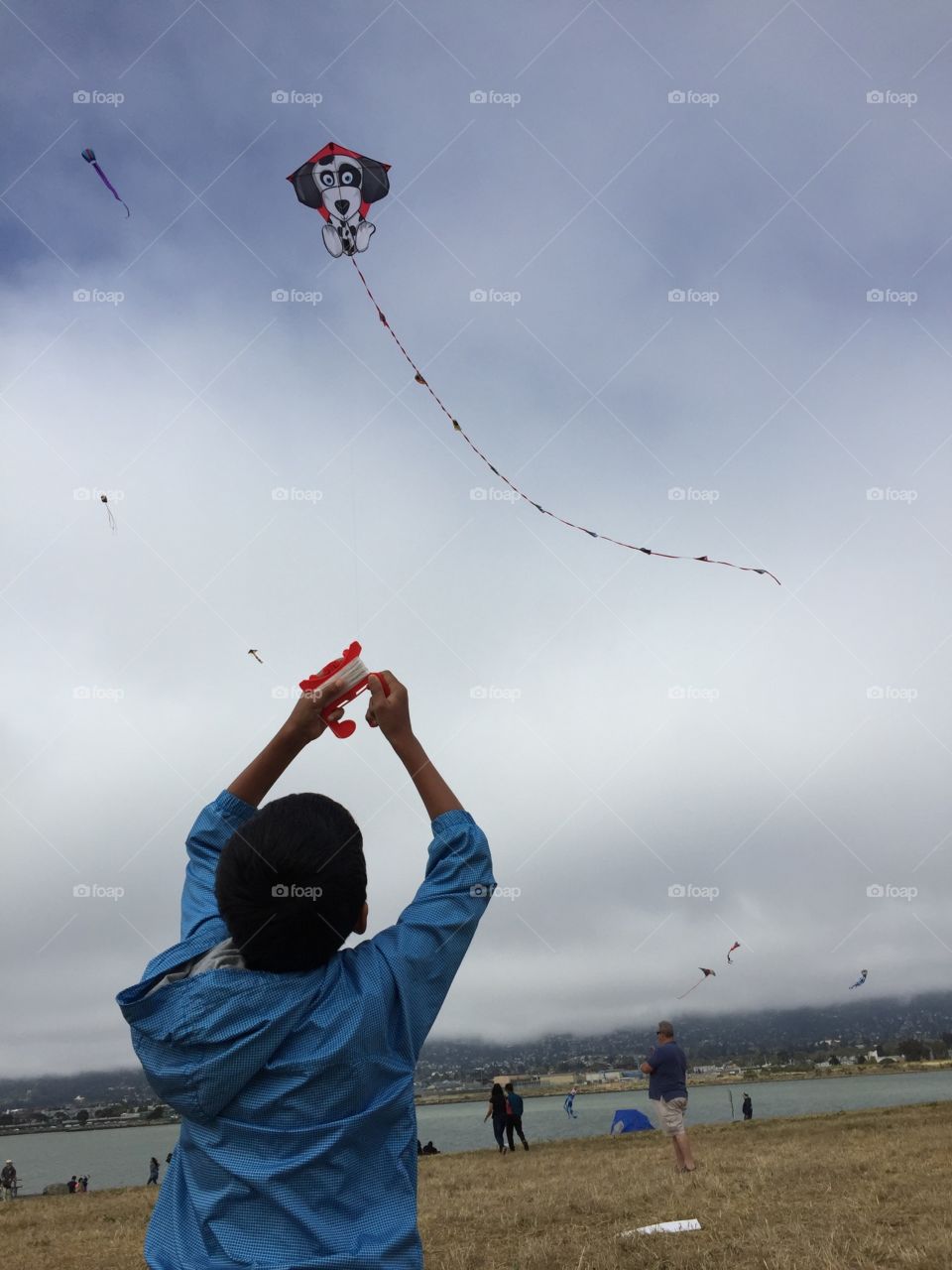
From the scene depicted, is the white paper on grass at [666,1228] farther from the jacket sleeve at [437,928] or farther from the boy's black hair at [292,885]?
the boy's black hair at [292,885]

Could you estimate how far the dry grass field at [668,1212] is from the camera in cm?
584

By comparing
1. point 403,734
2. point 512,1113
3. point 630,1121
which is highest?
point 403,734

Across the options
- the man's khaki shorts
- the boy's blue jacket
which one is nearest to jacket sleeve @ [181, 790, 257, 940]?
the boy's blue jacket

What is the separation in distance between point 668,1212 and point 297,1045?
688 centimetres

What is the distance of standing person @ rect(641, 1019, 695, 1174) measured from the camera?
33.8 feet

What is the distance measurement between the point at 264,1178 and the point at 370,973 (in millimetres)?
349

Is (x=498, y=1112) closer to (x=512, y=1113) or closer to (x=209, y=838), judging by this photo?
(x=512, y=1113)

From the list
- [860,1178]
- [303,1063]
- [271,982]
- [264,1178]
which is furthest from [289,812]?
[860,1178]

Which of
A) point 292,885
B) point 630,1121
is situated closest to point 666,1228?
point 292,885

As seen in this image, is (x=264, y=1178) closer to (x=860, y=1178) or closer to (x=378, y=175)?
(x=378, y=175)

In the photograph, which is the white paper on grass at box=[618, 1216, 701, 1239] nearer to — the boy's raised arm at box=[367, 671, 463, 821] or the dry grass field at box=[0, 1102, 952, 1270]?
the dry grass field at box=[0, 1102, 952, 1270]

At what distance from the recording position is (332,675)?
223 cm

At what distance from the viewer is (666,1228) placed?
6.71 m

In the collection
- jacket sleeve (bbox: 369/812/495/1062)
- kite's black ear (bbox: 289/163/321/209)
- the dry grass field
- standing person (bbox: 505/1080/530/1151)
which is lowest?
standing person (bbox: 505/1080/530/1151)
